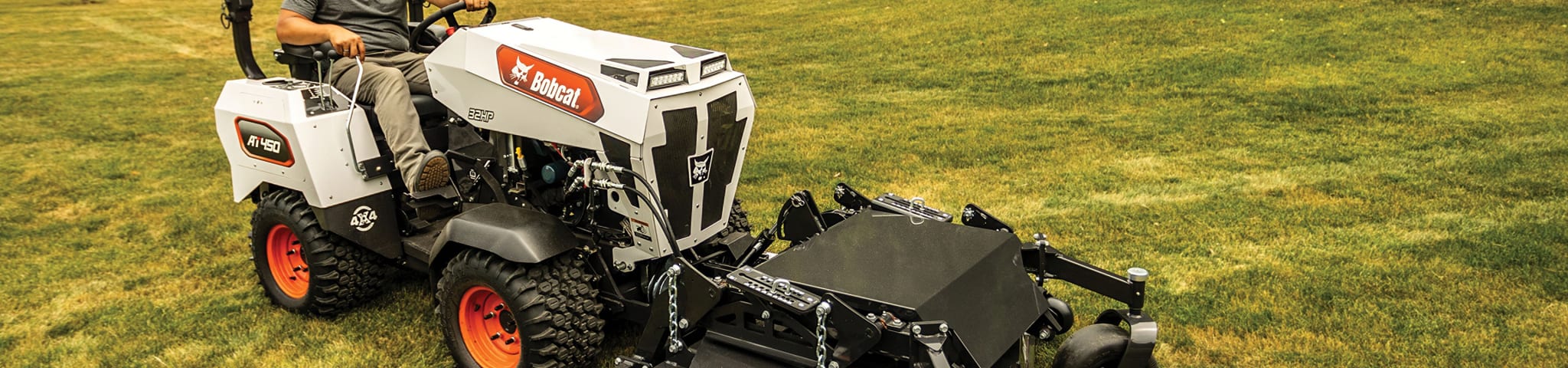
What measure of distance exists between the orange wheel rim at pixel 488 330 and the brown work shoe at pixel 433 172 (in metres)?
0.53

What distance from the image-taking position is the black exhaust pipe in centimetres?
461

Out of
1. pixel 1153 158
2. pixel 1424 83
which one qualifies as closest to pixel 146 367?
pixel 1153 158

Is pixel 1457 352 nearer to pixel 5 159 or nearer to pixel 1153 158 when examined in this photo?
pixel 1153 158

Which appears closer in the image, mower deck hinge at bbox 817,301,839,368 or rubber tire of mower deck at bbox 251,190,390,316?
mower deck hinge at bbox 817,301,839,368

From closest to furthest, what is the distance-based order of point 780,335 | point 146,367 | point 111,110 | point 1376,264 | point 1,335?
point 780,335
point 146,367
point 1,335
point 1376,264
point 111,110

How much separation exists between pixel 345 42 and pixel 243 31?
75cm

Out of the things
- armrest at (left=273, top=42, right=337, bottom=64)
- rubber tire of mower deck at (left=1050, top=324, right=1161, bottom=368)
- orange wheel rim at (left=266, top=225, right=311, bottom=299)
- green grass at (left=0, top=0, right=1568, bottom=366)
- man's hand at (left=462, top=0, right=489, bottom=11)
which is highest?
man's hand at (left=462, top=0, right=489, bottom=11)

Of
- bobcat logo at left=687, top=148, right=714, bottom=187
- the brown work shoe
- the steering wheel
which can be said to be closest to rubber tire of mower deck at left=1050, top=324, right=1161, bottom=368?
bobcat logo at left=687, top=148, right=714, bottom=187

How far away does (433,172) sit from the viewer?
13.6 ft

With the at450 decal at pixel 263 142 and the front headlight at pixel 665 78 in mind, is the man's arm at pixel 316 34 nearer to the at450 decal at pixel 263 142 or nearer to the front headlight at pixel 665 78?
the at450 decal at pixel 263 142

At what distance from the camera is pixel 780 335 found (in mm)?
3326

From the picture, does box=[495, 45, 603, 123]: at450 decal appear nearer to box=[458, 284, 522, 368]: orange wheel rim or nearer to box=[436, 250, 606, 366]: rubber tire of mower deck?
box=[436, 250, 606, 366]: rubber tire of mower deck

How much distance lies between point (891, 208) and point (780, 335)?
0.99 metres

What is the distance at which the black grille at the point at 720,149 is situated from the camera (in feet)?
12.2
